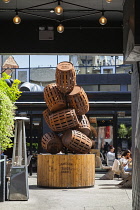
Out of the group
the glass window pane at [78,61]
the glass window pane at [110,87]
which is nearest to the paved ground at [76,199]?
the glass window pane at [78,61]

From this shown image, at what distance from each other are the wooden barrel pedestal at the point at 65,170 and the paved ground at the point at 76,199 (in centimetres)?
38

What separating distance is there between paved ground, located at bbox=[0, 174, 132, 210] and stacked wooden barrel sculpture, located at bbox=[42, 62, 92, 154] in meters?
1.41

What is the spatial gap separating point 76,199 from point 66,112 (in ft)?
11.2

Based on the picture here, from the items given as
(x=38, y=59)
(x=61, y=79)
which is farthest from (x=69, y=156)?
(x=38, y=59)

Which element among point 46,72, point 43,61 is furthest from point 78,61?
point 43,61

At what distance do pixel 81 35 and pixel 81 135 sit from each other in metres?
4.70

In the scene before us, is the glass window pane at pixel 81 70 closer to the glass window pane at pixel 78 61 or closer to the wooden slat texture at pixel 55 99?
the glass window pane at pixel 78 61

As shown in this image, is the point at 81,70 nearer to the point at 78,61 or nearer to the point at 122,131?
the point at 78,61

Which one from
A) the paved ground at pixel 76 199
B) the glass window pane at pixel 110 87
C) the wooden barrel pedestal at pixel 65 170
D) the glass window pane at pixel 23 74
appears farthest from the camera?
the glass window pane at pixel 110 87

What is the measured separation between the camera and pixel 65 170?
578 inches

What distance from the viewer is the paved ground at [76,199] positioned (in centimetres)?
1054

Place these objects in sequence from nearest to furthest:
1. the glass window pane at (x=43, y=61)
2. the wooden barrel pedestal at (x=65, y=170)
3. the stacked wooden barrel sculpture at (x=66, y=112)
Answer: the stacked wooden barrel sculpture at (x=66, y=112), the wooden barrel pedestal at (x=65, y=170), the glass window pane at (x=43, y=61)

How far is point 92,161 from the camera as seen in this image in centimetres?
1508

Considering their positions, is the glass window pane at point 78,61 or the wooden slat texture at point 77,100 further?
the glass window pane at point 78,61
